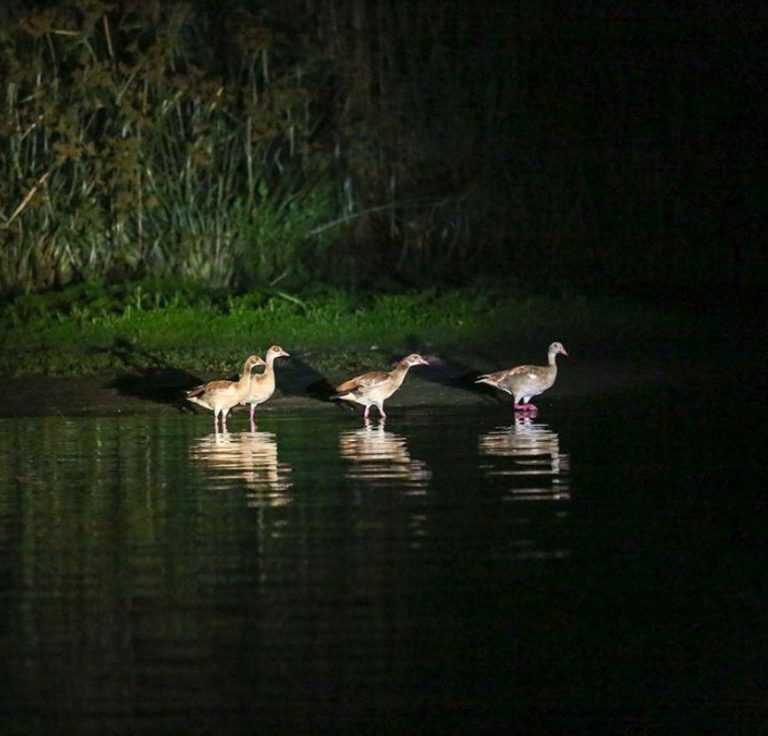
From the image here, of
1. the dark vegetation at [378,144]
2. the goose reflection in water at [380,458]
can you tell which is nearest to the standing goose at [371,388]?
the goose reflection in water at [380,458]

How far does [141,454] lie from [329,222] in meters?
13.2

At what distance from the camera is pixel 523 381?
2220cm

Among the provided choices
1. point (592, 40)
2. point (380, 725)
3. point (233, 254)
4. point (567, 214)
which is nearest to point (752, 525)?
point (380, 725)

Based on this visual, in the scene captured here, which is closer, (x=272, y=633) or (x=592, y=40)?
(x=272, y=633)

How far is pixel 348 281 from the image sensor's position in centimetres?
3092

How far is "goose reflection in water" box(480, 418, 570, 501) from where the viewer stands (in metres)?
15.7

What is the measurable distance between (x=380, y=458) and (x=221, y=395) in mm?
3782

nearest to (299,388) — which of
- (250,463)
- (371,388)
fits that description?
(371,388)

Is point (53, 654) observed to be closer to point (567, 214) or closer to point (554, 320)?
point (554, 320)

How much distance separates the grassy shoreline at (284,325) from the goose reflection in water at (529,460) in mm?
4775

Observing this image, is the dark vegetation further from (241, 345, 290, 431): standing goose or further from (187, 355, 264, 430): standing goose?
(187, 355, 264, 430): standing goose

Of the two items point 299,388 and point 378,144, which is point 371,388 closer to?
point 299,388

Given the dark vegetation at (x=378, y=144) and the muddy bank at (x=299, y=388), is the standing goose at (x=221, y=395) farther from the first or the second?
the dark vegetation at (x=378, y=144)

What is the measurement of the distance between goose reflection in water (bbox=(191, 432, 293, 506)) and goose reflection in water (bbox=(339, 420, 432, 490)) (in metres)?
0.64
